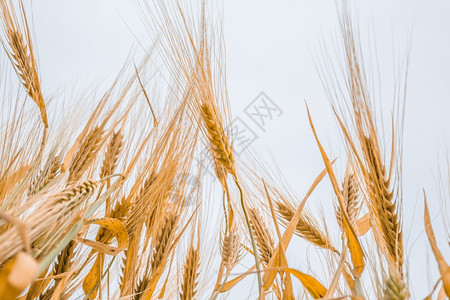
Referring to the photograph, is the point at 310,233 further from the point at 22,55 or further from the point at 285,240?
the point at 22,55

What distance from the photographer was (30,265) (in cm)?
31

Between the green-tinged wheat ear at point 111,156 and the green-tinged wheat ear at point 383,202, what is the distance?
0.49 m

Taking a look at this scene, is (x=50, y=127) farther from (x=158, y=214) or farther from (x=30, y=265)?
(x=30, y=265)

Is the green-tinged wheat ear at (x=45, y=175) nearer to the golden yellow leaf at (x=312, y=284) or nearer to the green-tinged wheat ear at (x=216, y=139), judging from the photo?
the green-tinged wheat ear at (x=216, y=139)

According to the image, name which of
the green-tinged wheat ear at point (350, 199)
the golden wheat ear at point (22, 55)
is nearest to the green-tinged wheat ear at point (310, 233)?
the green-tinged wheat ear at point (350, 199)

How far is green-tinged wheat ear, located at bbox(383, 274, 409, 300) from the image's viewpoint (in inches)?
17.2

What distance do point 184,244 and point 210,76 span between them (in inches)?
13.9

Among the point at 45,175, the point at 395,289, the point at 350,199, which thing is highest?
the point at 350,199

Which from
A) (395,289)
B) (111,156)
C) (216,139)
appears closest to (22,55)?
(111,156)

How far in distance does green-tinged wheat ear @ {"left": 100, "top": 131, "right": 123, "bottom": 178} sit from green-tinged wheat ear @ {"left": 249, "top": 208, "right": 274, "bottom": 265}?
→ 0.95 feet

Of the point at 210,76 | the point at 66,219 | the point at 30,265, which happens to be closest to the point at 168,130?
the point at 210,76

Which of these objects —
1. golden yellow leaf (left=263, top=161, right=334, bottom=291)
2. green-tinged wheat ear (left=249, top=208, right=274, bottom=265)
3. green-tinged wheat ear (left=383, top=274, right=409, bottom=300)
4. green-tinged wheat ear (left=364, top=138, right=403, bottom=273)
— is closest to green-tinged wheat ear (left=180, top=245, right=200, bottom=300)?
green-tinged wheat ear (left=249, top=208, right=274, bottom=265)

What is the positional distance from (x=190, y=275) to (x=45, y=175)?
333 millimetres

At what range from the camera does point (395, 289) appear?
0.44m
